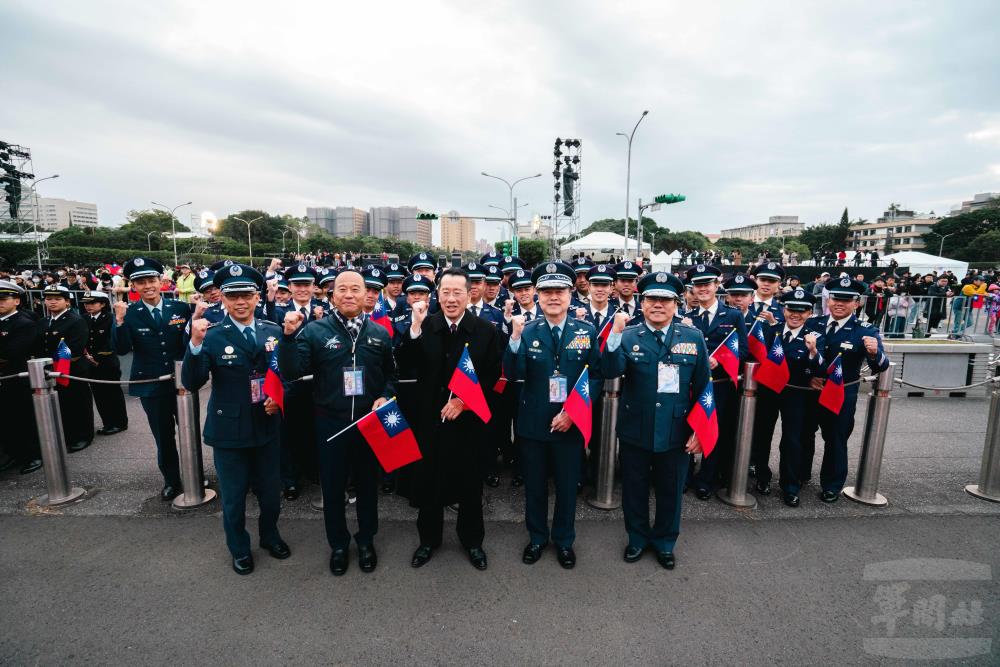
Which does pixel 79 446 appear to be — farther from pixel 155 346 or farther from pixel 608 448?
pixel 608 448

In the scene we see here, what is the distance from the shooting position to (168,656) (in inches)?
112

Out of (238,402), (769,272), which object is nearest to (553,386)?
(238,402)

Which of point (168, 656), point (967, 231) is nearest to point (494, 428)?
point (168, 656)

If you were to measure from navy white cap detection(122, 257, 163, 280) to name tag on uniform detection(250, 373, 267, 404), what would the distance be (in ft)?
7.51

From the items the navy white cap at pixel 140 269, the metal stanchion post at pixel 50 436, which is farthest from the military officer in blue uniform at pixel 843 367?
the metal stanchion post at pixel 50 436

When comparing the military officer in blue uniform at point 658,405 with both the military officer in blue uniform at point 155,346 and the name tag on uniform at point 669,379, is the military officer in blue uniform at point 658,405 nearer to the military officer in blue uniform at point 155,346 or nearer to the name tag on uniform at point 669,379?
the name tag on uniform at point 669,379

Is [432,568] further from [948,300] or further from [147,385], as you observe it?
[948,300]

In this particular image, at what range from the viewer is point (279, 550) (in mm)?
3842

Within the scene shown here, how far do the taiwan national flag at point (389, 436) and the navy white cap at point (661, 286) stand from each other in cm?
210

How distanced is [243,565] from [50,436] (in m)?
2.57

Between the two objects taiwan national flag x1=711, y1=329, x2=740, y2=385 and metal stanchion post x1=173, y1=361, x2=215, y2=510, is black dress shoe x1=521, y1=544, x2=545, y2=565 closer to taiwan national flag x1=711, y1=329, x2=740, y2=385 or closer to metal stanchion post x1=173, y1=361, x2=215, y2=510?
taiwan national flag x1=711, y1=329, x2=740, y2=385

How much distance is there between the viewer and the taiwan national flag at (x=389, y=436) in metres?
3.51

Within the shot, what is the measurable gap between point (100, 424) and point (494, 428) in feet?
19.7

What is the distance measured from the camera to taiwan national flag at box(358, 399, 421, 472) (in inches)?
138
